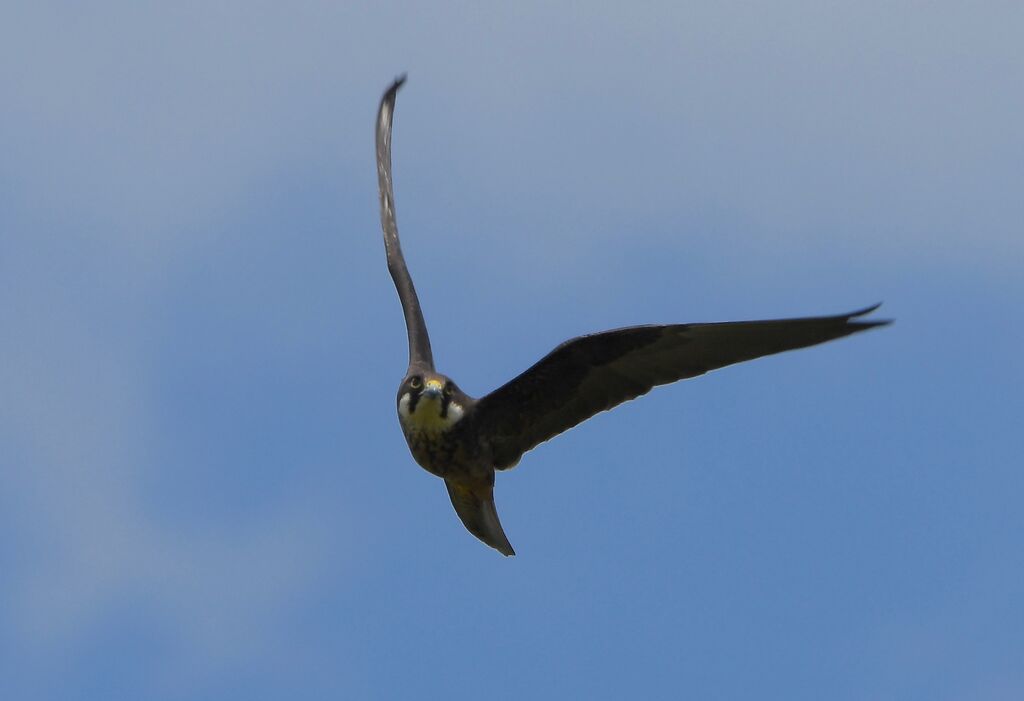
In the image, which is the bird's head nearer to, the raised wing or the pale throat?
the pale throat

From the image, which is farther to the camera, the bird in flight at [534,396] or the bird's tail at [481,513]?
the bird's tail at [481,513]

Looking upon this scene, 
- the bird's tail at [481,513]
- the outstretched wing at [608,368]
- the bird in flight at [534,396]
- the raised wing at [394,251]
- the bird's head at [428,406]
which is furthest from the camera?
the raised wing at [394,251]

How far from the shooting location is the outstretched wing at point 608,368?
12.9m

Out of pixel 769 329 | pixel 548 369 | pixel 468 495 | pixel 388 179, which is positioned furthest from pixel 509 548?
pixel 388 179

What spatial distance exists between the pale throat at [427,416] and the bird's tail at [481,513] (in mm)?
651

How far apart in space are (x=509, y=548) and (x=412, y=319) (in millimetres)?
2156

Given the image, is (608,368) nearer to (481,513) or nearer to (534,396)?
(534,396)

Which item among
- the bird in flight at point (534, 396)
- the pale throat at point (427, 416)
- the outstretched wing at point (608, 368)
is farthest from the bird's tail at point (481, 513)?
the pale throat at point (427, 416)

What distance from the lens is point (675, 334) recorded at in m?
13.3

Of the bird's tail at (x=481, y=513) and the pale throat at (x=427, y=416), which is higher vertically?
the pale throat at (x=427, y=416)

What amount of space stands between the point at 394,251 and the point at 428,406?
8.95ft

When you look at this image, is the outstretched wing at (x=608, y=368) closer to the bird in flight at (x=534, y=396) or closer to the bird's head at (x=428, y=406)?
the bird in flight at (x=534, y=396)

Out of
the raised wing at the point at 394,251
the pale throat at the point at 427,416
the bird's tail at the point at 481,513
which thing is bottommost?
the bird's tail at the point at 481,513

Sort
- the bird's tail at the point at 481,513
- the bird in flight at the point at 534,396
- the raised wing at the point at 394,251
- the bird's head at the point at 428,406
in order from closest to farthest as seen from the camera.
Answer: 1. the bird in flight at the point at 534,396
2. the bird's head at the point at 428,406
3. the bird's tail at the point at 481,513
4. the raised wing at the point at 394,251
